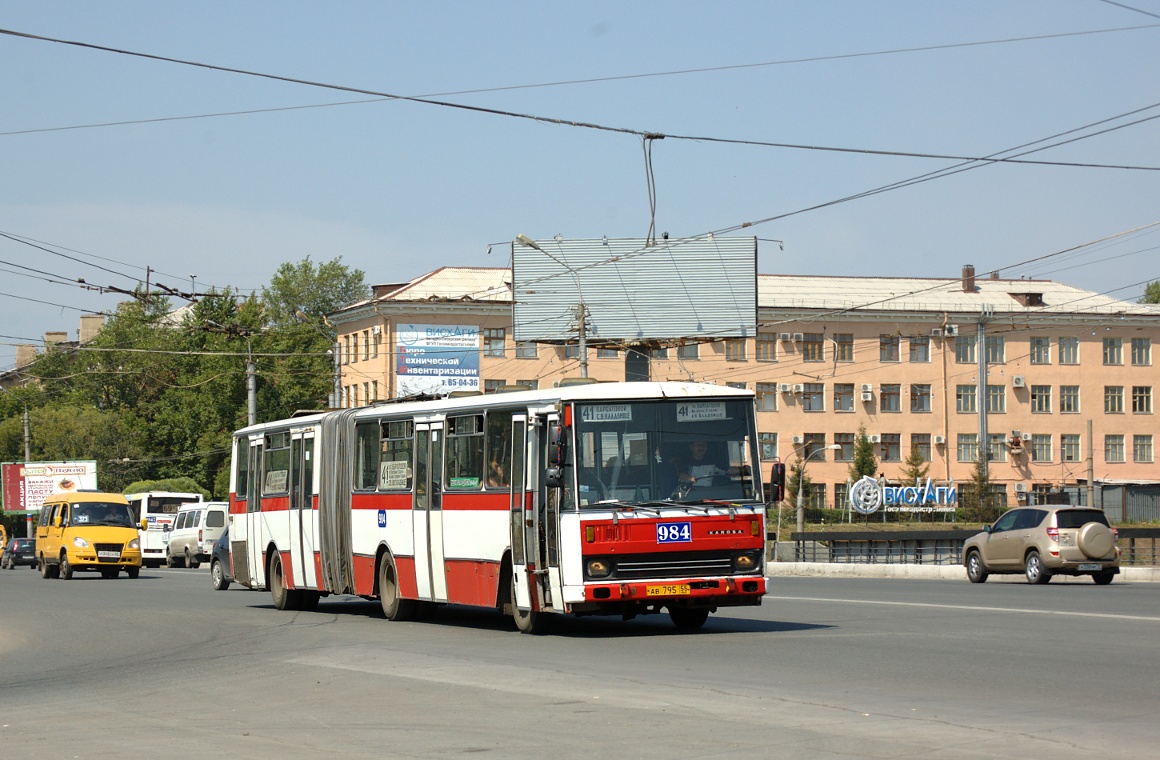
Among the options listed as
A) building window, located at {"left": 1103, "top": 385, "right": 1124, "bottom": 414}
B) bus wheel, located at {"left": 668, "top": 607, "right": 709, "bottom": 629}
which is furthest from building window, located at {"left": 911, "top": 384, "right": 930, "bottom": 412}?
bus wheel, located at {"left": 668, "top": 607, "right": 709, "bottom": 629}

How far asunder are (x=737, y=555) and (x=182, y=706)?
7113 mm

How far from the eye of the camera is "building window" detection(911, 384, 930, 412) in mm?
93938

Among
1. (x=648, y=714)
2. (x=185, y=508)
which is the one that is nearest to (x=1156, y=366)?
(x=185, y=508)

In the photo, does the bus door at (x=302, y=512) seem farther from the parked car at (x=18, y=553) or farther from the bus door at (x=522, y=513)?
the parked car at (x=18, y=553)

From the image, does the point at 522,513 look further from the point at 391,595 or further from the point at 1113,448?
the point at 1113,448

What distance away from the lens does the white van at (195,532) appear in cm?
5185

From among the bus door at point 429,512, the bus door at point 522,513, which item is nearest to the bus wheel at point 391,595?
the bus door at point 429,512

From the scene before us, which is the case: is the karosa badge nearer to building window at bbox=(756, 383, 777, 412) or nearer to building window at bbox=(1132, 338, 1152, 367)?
building window at bbox=(756, 383, 777, 412)

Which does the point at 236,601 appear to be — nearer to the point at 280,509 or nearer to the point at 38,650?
the point at 280,509

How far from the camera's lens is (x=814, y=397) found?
9362cm

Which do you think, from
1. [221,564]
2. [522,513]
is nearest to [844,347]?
[221,564]

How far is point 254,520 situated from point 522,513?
9.73 meters

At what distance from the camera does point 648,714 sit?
36.1 feet

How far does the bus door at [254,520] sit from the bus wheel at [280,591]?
469mm
